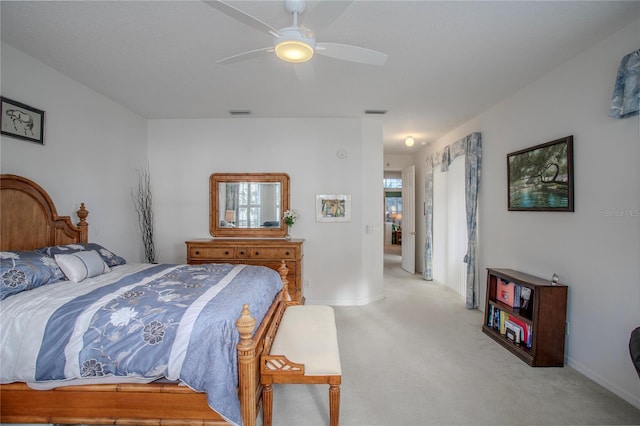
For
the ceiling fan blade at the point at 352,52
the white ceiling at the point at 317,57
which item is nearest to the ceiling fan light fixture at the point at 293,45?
the ceiling fan blade at the point at 352,52

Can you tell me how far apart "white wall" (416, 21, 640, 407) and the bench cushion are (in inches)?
85.7

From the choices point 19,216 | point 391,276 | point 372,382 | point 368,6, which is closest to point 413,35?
point 368,6

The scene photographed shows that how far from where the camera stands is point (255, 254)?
3.92m

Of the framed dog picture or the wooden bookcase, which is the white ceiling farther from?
the wooden bookcase

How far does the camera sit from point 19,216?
2496mm

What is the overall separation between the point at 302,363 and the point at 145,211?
3589 millimetres

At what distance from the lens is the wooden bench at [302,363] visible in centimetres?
176

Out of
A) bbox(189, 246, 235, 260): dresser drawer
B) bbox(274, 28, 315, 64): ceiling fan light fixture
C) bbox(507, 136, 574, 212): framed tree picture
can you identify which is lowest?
bbox(189, 246, 235, 260): dresser drawer

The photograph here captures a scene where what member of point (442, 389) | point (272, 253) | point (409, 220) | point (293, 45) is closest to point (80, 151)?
point (272, 253)

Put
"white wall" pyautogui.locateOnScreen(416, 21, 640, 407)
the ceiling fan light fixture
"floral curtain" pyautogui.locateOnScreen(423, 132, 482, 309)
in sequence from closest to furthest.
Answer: the ceiling fan light fixture → "white wall" pyautogui.locateOnScreen(416, 21, 640, 407) → "floral curtain" pyautogui.locateOnScreen(423, 132, 482, 309)

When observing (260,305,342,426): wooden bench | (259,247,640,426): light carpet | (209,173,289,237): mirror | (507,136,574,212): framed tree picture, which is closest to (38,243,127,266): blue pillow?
(209,173,289,237): mirror

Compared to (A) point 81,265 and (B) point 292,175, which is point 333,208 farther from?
(A) point 81,265

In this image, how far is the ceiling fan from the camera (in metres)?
1.57

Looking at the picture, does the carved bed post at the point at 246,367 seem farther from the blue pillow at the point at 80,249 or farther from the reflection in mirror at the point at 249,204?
the reflection in mirror at the point at 249,204
